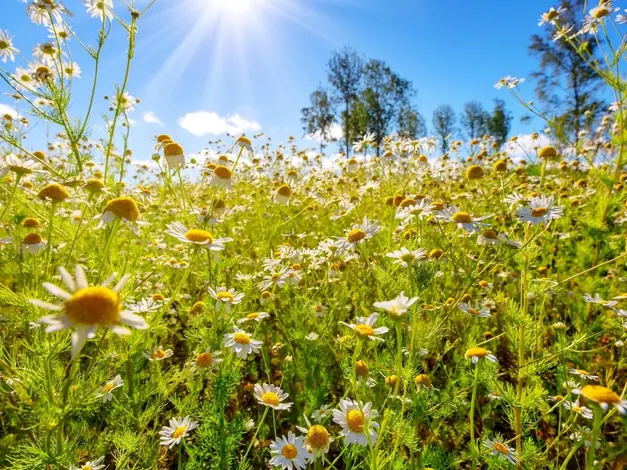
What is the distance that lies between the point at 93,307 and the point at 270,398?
88 cm

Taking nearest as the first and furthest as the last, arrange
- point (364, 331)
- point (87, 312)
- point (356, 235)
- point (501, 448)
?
point (87, 312)
point (364, 331)
point (501, 448)
point (356, 235)

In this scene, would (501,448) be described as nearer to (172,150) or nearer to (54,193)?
(54,193)

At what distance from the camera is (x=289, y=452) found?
51.4 inches

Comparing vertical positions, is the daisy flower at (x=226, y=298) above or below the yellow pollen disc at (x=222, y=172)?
below

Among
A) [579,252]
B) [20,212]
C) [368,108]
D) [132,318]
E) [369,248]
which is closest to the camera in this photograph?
[132,318]

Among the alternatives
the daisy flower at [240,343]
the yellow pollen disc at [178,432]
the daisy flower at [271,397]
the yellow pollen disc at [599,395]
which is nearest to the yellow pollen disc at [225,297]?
the daisy flower at [240,343]

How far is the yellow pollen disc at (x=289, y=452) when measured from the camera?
51.1 inches

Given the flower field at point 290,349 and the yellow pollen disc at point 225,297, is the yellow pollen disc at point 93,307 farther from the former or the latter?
the yellow pollen disc at point 225,297

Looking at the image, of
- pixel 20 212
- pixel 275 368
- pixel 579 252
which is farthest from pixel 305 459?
pixel 579 252

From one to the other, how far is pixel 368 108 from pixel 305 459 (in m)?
27.2

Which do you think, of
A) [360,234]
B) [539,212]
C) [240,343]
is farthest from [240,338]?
[539,212]

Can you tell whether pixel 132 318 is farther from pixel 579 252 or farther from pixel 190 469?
pixel 579 252

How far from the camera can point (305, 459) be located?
4.46 feet

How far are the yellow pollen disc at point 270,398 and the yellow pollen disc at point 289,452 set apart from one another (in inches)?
7.0
